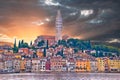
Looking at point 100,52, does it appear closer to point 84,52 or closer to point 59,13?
Answer: point 84,52

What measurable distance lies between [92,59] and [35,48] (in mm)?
2508

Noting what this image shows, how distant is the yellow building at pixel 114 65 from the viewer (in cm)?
1641

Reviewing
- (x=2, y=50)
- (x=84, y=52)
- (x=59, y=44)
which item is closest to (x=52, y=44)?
A: (x=59, y=44)

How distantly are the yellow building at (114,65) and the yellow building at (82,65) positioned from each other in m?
0.98

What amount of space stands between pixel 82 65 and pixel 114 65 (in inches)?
54.4

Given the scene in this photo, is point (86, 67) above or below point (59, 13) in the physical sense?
below

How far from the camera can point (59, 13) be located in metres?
13.4

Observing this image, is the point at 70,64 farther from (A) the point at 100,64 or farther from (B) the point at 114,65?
(B) the point at 114,65

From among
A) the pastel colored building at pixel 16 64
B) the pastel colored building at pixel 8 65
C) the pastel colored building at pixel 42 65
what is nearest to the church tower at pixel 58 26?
the pastel colored building at pixel 42 65

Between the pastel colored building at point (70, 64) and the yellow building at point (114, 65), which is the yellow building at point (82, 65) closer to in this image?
Result: the pastel colored building at point (70, 64)

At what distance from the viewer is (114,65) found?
16828 millimetres

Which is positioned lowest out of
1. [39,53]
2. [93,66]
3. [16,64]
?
[93,66]

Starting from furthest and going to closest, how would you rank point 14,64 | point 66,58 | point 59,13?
point 66,58
point 14,64
point 59,13

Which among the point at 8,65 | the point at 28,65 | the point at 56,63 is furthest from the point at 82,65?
the point at 8,65
